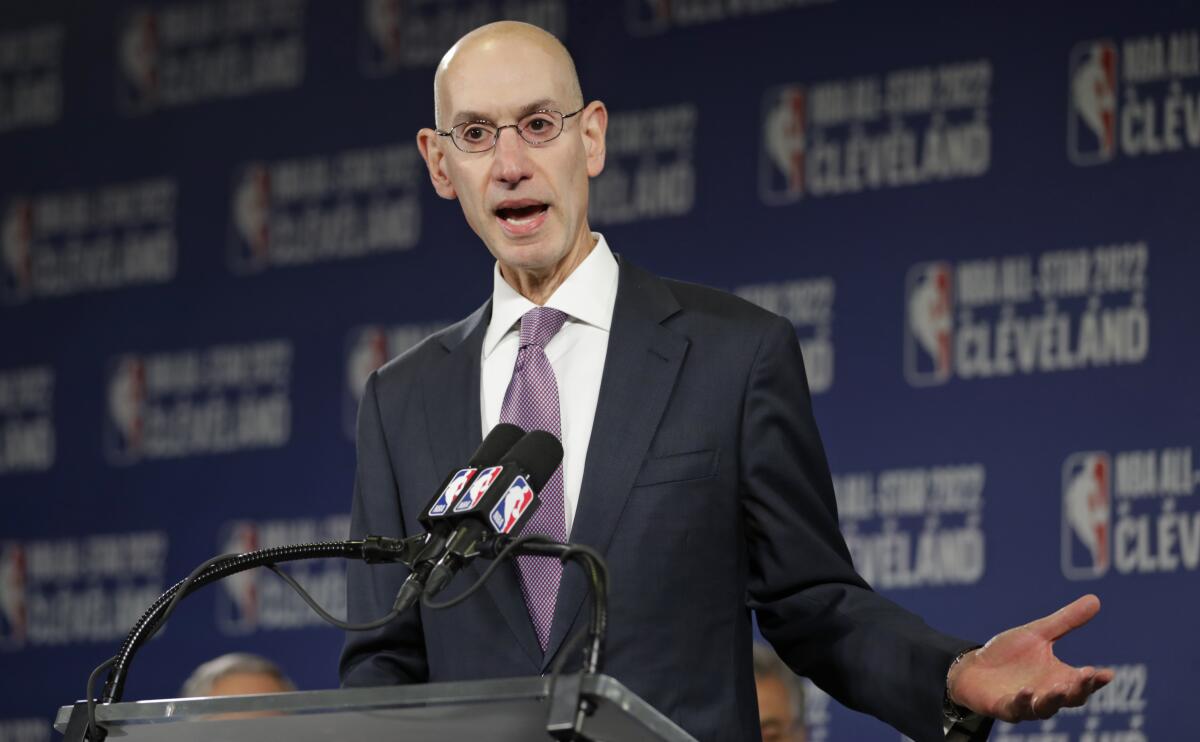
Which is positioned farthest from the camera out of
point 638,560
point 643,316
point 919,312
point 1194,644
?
point 919,312

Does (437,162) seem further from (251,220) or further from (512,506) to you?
(251,220)

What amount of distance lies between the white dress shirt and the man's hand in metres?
0.49

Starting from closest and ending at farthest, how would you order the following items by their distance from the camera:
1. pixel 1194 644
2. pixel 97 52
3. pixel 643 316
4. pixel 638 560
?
pixel 638 560, pixel 643 316, pixel 1194 644, pixel 97 52

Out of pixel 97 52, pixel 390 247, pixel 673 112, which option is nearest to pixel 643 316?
pixel 673 112

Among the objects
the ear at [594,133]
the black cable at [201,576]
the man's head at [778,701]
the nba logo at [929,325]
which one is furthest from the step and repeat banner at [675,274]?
the black cable at [201,576]

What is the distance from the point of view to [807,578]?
2016mm

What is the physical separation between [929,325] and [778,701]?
908 mm

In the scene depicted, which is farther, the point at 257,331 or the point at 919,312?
the point at 257,331

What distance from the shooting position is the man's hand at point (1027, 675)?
1722 mm

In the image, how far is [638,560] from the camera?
195 cm

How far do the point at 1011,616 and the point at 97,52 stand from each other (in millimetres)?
3154

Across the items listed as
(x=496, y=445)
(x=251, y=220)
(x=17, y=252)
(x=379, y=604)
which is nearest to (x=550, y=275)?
(x=379, y=604)

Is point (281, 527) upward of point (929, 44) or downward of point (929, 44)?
downward

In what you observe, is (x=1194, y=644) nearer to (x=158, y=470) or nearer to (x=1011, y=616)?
(x=1011, y=616)
